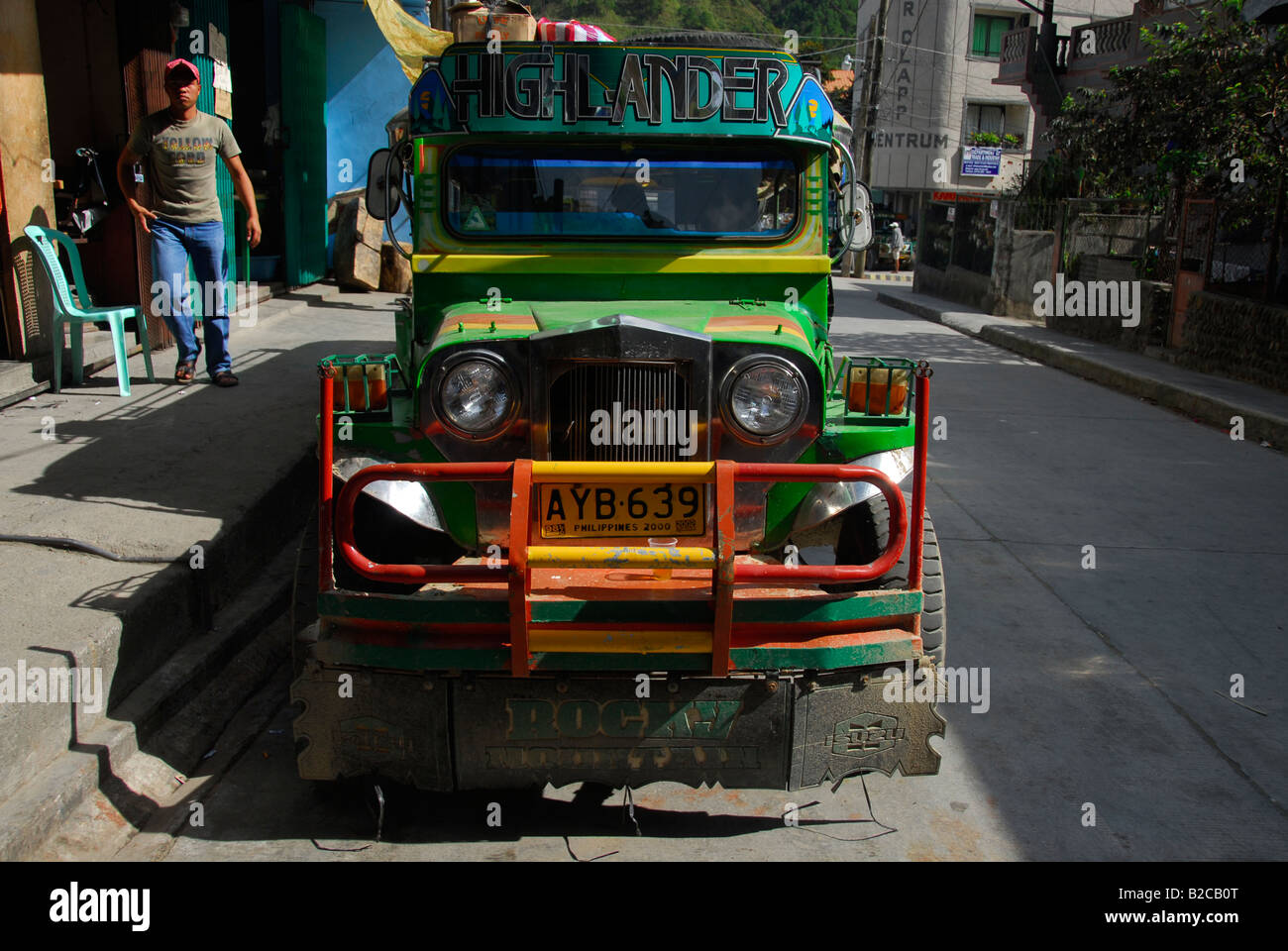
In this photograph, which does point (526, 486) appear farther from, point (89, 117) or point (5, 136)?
point (89, 117)

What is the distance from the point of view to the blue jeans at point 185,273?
6.97 meters

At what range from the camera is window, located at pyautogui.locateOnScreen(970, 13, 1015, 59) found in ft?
131

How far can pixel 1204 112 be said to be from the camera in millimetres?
12078

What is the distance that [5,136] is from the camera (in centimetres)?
679

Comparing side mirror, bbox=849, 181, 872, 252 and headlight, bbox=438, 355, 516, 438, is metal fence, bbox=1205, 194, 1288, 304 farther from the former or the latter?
headlight, bbox=438, 355, 516, 438

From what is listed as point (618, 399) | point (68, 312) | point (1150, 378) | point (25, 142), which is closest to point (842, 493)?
point (618, 399)

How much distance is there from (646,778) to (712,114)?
2.56m

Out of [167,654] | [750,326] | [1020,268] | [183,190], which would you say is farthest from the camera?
[1020,268]

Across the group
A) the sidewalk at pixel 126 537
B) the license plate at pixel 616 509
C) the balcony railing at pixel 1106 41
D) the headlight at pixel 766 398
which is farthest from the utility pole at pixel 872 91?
the license plate at pixel 616 509

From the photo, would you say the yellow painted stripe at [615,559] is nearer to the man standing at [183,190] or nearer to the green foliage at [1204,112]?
the man standing at [183,190]

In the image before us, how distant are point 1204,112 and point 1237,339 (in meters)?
2.61

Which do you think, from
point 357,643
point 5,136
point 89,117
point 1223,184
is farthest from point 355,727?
point 1223,184

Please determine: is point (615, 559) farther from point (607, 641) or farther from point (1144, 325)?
point (1144, 325)
